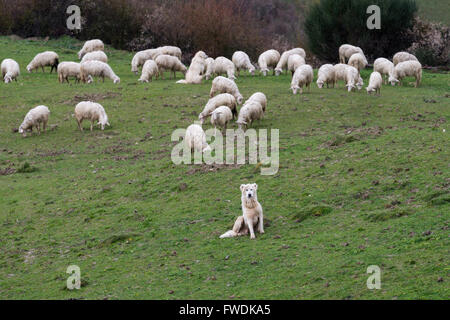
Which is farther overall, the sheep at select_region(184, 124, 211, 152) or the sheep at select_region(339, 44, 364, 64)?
the sheep at select_region(339, 44, 364, 64)

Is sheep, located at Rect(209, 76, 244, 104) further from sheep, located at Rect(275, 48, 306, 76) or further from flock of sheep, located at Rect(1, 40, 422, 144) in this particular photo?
sheep, located at Rect(275, 48, 306, 76)

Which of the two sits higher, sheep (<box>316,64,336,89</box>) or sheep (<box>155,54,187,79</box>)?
sheep (<box>155,54,187,79</box>)

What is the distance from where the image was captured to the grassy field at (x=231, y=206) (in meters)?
11.7

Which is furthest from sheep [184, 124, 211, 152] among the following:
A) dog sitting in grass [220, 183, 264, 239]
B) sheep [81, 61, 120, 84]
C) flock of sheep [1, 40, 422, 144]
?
sheep [81, 61, 120, 84]

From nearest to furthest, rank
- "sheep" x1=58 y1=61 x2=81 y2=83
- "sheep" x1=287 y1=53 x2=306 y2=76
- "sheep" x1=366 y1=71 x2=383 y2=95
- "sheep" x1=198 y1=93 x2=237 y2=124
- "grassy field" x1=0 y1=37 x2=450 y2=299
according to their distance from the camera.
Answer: "grassy field" x1=0 y1=37 x2=450 y2=299, "sheep" x1=198 y1=93 x2=237 y2=124, "sheep" x1=366 y1=71 x2=383 y2=95, "sheep" x1=58 y1=61 x2=81 y2=83, "sheep" x1=287 y1=53 x2=306 y2=76

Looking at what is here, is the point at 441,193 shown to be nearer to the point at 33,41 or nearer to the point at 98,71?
the point at 98,71

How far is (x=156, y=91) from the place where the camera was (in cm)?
3036

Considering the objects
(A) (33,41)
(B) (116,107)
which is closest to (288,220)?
(B) (116,107)

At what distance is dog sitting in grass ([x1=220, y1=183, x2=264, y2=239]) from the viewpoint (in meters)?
13.8

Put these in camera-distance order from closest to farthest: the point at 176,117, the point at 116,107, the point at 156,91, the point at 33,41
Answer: the point at 176,117 < the point at 116,107 < the point at 156,91 < the point at 33,41

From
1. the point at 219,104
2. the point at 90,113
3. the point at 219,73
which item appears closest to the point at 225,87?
the point at 219,104

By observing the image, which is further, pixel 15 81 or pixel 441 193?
pixel 15 81

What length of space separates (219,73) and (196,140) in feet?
42.5
